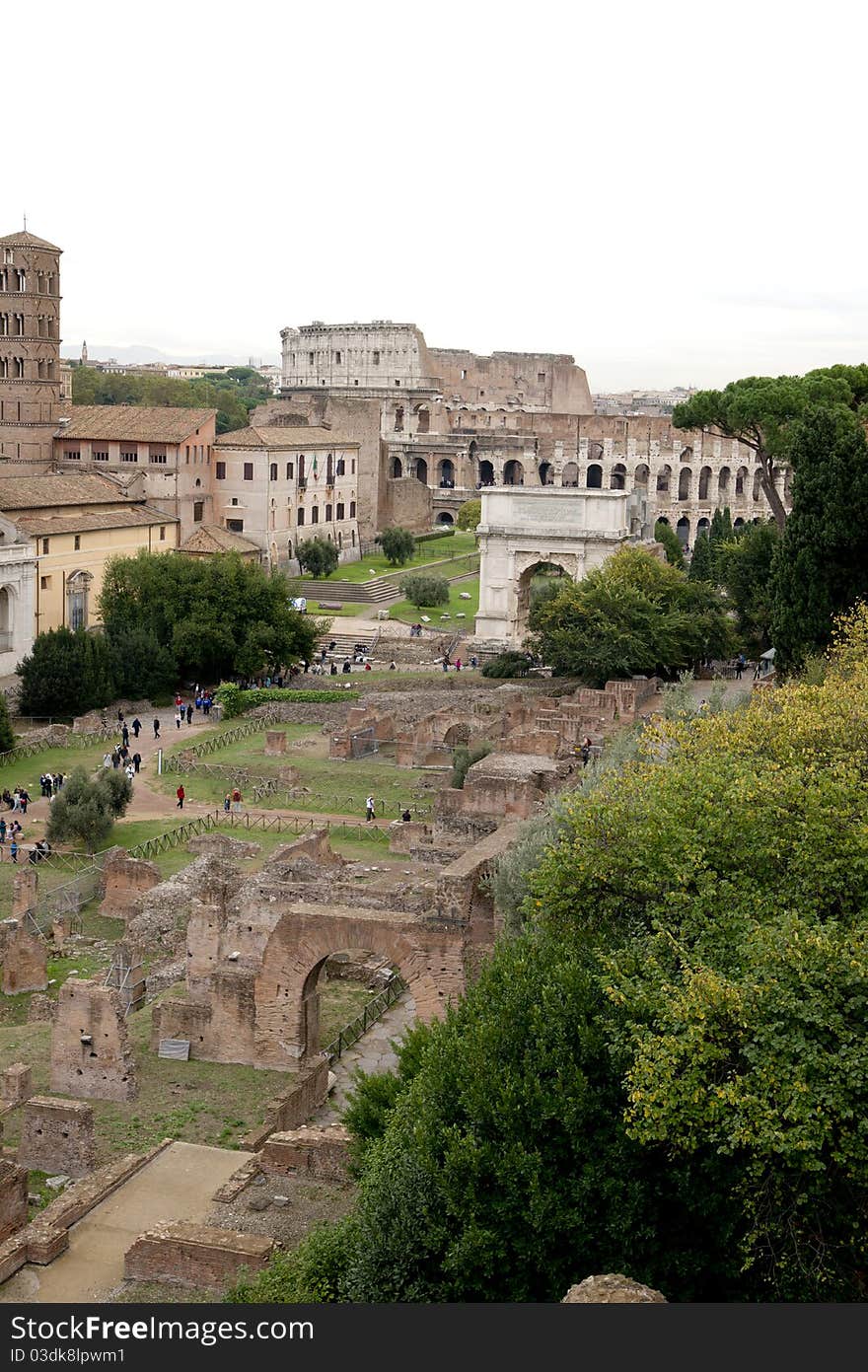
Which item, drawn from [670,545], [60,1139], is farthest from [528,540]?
[60,1139]

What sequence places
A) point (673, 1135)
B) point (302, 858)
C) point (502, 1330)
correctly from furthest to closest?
point (302, 858) → point (673, 1135) → point (502, 1330)

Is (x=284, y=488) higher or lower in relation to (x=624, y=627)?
higher

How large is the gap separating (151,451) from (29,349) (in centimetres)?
521

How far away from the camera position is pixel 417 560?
63.5 meters

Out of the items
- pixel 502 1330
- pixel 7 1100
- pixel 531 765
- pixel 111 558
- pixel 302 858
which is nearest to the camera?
pixel 502 1330

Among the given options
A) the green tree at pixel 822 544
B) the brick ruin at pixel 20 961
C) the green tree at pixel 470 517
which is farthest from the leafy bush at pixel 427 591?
the brick ruin at pixel 20 961

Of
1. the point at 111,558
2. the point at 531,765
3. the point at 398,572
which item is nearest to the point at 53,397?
the point at 111,558

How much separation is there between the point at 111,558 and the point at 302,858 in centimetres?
2356

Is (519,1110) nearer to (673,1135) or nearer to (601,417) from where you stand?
(673,1135)

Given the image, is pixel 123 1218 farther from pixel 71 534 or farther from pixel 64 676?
pixel 71 534

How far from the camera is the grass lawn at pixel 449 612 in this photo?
162 feet

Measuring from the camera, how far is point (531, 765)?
88.1 feet

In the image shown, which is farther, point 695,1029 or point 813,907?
point 813,907

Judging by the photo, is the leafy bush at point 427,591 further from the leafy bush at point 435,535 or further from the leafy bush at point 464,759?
the leafy bush at point 464,759
